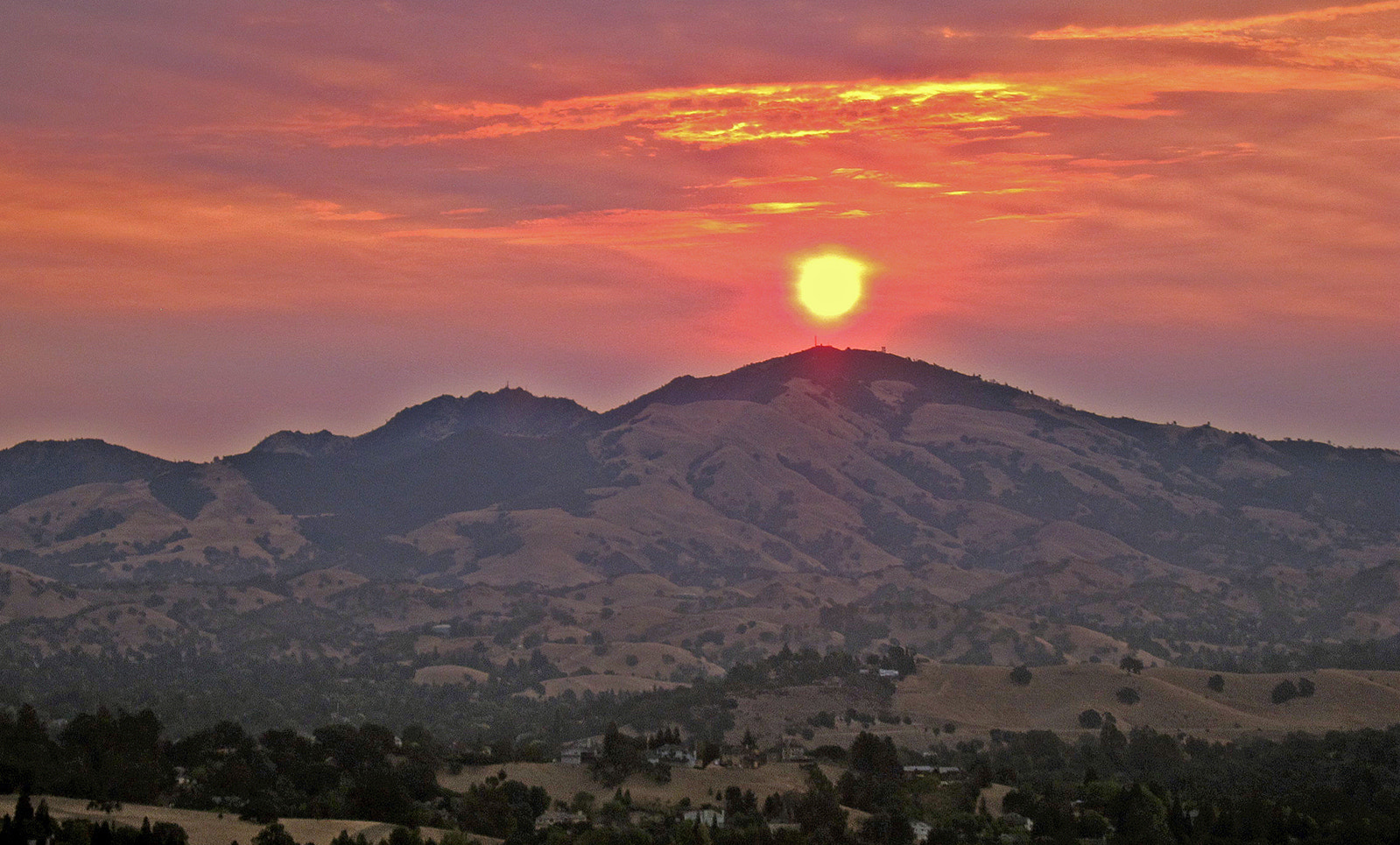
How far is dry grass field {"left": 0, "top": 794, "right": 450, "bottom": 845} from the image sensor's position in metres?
86.9

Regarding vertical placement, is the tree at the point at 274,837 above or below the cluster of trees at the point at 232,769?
below

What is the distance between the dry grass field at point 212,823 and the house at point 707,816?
13244 millimetres

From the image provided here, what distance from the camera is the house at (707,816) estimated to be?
102562 millimetres

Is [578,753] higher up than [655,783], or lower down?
higher up

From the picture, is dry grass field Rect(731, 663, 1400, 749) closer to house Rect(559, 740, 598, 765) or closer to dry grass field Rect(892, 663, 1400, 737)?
dry grass field Rect(892, 663, 1400, 737)

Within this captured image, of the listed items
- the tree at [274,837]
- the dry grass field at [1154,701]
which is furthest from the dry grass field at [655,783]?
the dry grass field at [1154,701]

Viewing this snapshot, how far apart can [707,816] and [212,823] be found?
1157 inches

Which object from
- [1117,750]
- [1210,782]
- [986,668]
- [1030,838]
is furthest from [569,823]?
[986,668]

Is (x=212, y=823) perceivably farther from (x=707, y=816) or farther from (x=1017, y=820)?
(x=1017, y=820)

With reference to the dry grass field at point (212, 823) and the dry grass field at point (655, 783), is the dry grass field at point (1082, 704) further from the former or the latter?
the dry grass field at point (212, 823)

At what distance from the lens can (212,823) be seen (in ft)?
302

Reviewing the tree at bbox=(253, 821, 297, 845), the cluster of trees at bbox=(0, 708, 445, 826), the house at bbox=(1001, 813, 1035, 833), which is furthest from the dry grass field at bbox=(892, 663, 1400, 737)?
the tree at bbox=(253, 821, 297, 845)

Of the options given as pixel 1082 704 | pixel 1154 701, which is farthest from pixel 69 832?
pixel 1154 701

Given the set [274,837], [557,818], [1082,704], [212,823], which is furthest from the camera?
[1082,704]
